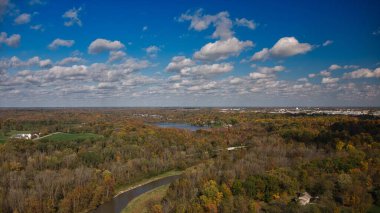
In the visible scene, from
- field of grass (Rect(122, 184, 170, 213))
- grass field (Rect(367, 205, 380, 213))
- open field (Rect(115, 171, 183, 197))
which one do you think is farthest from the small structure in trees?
open field (Rect(115, 171, 183, 197))

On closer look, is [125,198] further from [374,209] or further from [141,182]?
[374,209]

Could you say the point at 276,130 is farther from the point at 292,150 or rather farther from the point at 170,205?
the point at 170,205

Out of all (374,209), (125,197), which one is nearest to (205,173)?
(125,197)

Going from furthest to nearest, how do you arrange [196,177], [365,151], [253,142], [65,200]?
[253,142] < [365,151] < [196,177] < [65,200]

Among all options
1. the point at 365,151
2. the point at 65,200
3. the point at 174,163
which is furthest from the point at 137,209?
the point at 365,151

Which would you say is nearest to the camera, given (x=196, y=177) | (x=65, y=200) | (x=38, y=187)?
→ (x=65, y=200)

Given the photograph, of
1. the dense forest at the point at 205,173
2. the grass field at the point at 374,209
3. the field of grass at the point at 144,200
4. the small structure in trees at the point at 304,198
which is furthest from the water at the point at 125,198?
the grass field at the point at 374,209
